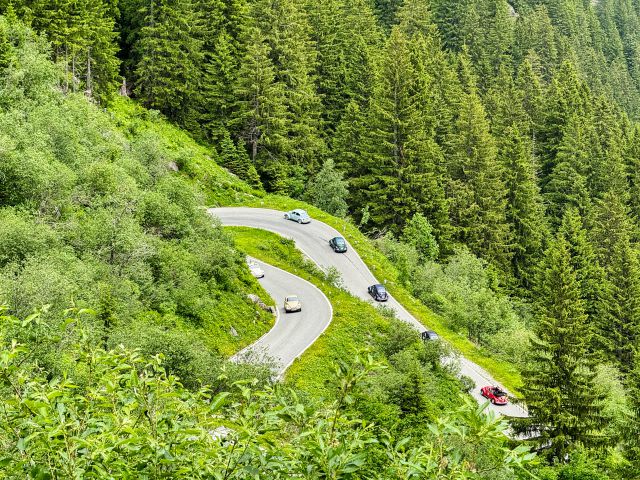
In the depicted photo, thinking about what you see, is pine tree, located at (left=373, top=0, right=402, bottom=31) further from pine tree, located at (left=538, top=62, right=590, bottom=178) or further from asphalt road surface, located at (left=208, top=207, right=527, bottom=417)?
asphalt road surface, located at (left=208, top=207, right=527, bottom=417)

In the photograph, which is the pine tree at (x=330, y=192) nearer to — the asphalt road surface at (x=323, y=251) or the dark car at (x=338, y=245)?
the asphalt road surface at (x=323, y=251)

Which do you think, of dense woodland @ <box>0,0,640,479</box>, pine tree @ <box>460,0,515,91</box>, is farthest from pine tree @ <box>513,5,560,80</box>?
Result: pine tree @ <box>460,0,515,91</box>

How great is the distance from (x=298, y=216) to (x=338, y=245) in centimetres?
536

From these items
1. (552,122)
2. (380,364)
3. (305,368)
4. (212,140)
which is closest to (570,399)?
(305,368)

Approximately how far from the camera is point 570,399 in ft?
92.1

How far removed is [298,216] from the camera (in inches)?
1964

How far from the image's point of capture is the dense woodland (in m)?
25.5

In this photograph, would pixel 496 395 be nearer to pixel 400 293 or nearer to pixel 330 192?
pixel 400 293

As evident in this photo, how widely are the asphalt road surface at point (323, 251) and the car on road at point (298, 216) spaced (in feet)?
1.21

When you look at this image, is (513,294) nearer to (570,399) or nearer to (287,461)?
(570,399)

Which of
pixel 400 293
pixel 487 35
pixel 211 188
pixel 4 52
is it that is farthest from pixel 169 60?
pixel 487 35

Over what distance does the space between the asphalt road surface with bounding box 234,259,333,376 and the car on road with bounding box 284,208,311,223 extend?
8678mm

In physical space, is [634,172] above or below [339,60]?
below

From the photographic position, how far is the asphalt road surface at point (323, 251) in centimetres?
3778
